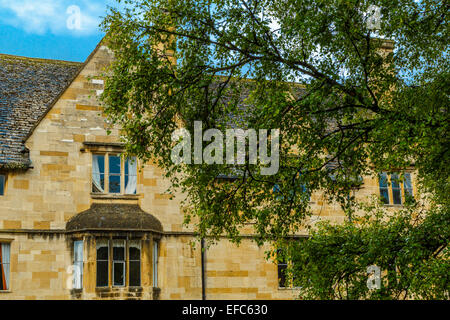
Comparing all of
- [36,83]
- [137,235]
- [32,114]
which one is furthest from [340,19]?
[36,83]

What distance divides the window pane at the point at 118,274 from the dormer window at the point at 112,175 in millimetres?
2613

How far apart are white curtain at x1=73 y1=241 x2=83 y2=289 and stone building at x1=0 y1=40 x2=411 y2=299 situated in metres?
0.03

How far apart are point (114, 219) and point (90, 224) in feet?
2.61

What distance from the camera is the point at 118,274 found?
19.3 m

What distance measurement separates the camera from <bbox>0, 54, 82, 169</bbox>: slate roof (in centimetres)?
2009

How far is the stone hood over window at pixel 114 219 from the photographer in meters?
19.4

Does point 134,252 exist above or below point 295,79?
below

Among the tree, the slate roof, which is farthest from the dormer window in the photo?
the tree

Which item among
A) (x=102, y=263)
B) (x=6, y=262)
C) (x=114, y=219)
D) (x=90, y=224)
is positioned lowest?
(x=102, y=263)

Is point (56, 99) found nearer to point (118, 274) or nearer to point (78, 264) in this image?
→ point (78, 264)

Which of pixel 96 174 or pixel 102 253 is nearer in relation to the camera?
pixel 102 253

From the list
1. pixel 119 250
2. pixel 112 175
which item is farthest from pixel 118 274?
pixel 112 175

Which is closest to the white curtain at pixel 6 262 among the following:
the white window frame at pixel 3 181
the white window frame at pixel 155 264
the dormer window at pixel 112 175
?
the white window frame at pixel 3 181
